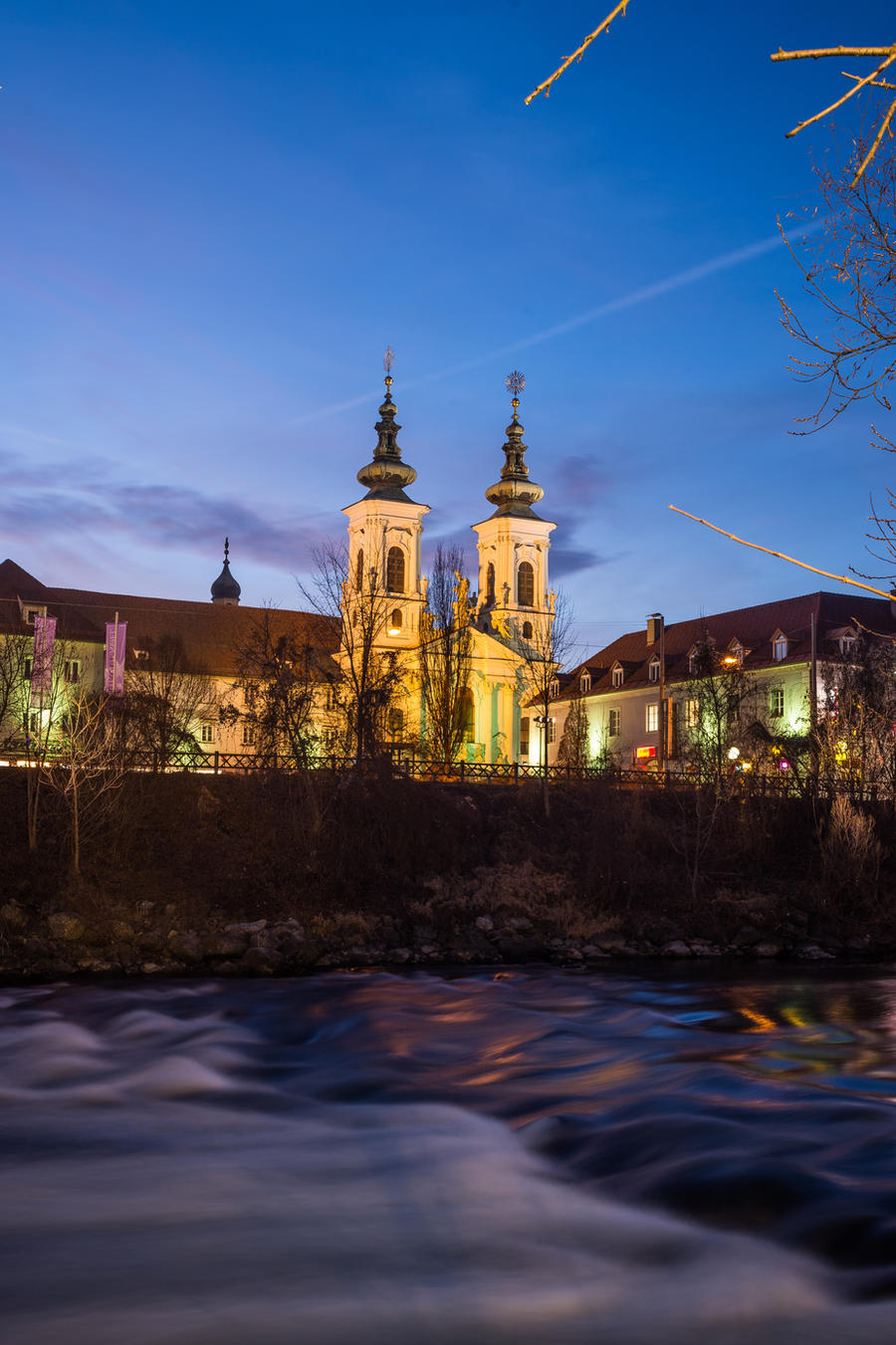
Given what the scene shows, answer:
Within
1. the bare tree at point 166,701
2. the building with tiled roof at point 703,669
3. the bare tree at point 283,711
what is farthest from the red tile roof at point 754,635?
the bare tree at point 283,711

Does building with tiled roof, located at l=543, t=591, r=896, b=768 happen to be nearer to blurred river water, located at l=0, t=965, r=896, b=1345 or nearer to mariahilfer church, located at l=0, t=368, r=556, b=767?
mariahilfer church, located at l=0, t=368, r=556, b=767

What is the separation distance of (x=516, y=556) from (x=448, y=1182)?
86.3m

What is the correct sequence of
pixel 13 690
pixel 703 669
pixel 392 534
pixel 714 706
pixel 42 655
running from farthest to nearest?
pixel 392 534 < pixel 703 669 < pixel 714 706 < pixel 13 690 < pixel 42 655

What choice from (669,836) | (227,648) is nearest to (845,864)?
(669,836)

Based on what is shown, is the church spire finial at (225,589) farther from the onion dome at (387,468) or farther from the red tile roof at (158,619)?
the onion dome at (387,468)

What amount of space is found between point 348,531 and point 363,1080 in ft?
258

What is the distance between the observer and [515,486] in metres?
98.6

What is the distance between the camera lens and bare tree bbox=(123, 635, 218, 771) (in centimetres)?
4903

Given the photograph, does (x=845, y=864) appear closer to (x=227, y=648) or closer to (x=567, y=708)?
(x=567, y=708)

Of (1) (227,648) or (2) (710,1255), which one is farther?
(1) (227,648)

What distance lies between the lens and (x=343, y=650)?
7619 centimetres

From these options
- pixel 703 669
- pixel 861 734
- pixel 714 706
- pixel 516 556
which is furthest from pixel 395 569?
pixel 861 734

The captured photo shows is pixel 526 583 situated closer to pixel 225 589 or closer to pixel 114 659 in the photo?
pixel 114 659

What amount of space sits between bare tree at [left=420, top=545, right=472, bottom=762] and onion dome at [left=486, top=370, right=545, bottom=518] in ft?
83.2
